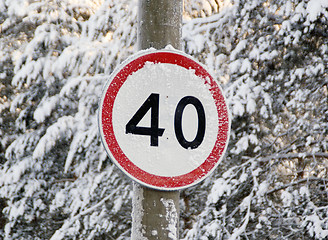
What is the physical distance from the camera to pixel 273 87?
589 cm

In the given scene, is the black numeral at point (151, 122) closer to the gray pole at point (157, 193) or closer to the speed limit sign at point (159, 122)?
the speed limit sign at point (159, 122)

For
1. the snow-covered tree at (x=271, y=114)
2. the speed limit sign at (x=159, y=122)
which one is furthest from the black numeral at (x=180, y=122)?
the snow-covered tree at (x=271, y=114)

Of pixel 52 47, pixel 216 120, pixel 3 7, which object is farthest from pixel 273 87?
pixel 3 7

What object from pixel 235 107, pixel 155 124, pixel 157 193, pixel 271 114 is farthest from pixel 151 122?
pixel 271 114

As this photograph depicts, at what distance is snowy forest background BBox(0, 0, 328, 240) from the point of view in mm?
5277

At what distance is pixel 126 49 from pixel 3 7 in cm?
647

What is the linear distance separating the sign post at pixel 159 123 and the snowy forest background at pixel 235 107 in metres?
3.40

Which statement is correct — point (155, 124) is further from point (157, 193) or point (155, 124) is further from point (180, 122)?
point (157, 193)

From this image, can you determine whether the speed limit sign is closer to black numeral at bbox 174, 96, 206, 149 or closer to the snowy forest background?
black numeral at bbox 174, 96, 206, 149

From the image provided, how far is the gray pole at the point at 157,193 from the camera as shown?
5.40 feet

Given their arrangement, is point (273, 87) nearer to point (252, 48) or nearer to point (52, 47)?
point (252, 48)

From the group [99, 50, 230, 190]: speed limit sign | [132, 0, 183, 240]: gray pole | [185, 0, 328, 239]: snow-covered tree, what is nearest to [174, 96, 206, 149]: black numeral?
[99, 50, 230, 190]: speed limit sign

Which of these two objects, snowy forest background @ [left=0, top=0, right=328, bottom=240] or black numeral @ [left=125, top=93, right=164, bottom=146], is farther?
snowy forest background @ [left=0, top=0, right=328, bottom=240]

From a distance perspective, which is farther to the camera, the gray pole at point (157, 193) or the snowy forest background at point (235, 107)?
the snowy forest background at point (235, 107)
